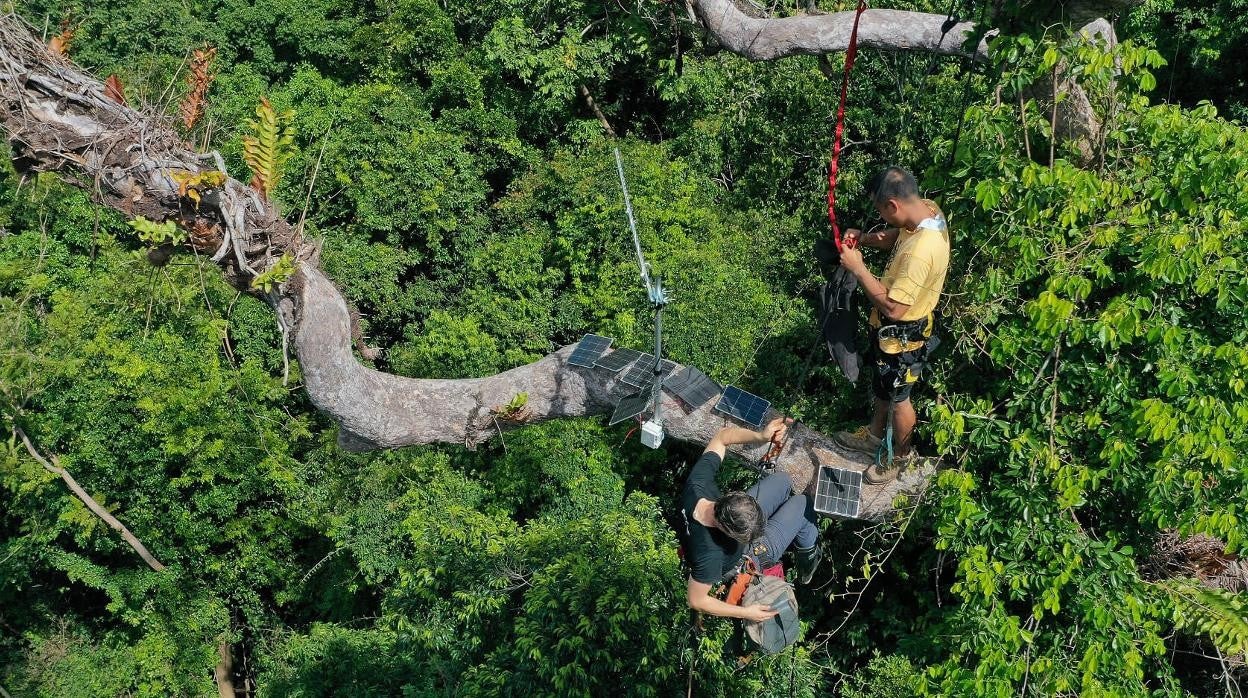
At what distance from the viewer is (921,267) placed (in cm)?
471

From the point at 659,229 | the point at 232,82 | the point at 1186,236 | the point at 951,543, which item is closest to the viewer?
the point at 1186,236

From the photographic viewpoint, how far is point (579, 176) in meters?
10.1

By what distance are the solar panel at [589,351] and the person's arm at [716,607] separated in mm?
1489

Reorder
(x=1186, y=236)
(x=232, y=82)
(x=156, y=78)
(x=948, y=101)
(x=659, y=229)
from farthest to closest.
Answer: (x=232, y=82), (x=156, y=78), (x=659, y=229), (x=948, y=101), (x=1186, y=236)

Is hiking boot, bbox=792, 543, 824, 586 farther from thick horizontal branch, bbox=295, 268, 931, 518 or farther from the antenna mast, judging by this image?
the antenna mast

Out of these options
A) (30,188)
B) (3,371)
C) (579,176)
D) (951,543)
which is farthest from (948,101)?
(30,188)

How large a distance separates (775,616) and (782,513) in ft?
2.09

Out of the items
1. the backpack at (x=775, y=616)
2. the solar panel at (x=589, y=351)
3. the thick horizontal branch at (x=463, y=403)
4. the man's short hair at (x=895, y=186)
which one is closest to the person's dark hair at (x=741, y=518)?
the backpack at (x=775, y=616)

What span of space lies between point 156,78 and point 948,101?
920cm

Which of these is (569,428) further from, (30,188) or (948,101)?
(30,188)

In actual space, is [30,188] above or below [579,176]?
below

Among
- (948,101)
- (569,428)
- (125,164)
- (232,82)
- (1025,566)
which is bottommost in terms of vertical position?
(569,428)

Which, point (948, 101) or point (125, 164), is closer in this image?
point (125, 164)

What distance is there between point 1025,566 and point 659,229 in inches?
219
